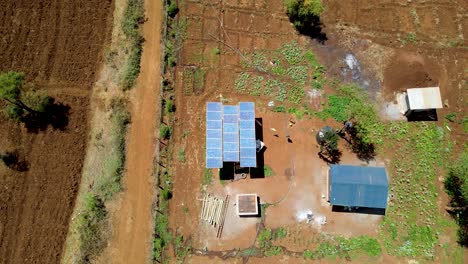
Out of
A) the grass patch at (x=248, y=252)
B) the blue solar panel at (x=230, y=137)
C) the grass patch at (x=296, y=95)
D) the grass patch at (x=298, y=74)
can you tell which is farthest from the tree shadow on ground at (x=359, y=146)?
the grass patch at (x=248, y=252)

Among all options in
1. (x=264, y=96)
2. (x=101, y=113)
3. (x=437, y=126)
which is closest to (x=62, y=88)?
(x=101, y=113)

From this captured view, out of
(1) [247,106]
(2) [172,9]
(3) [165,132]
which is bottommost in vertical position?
(3) [165,132]

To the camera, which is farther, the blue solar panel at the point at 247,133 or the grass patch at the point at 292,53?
the grass patch at the point at 292,53

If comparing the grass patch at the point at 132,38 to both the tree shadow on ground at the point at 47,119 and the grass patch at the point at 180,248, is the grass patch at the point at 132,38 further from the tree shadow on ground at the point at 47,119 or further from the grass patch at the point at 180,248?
the grass patch at the point at 180,248

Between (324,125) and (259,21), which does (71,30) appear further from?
(324,125)

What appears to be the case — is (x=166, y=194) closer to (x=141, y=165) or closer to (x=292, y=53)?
(x=141, y=165)

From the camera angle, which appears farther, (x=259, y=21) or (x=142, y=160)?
(x=259, y=21)

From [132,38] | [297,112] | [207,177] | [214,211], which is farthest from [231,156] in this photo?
[132,38]
